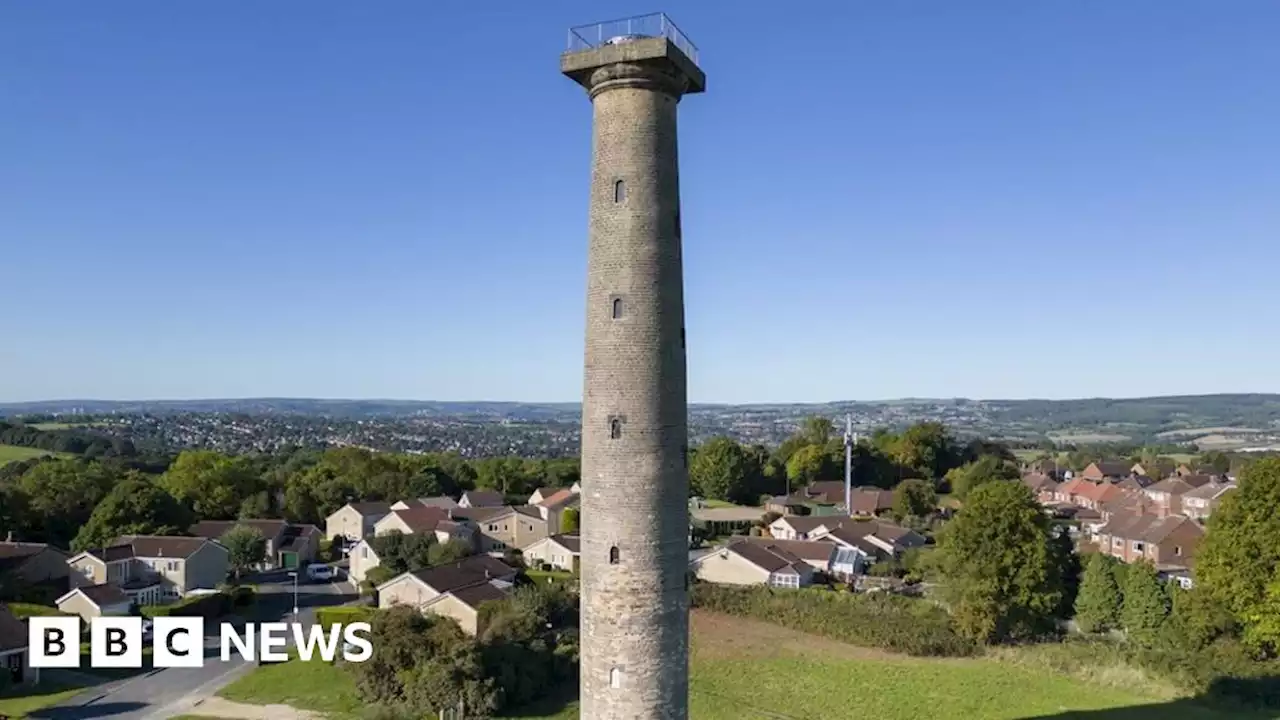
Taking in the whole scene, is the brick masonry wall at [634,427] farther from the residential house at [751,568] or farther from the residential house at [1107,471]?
the residential house at [1107,471]

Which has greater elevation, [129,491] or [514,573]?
[129,491]

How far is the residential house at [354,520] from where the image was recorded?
2299 inches

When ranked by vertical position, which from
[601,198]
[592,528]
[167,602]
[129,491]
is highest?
[601,198]

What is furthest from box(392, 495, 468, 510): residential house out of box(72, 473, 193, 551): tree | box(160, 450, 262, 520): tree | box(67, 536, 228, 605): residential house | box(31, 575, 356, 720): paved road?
box(31, 575, 356, 720): paved road

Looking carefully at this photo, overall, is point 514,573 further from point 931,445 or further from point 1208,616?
point 931,445

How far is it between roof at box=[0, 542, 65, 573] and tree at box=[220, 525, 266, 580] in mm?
7801

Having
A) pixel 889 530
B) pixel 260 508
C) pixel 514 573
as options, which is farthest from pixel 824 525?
pixel 260 508

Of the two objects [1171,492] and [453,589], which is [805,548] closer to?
[453,589]

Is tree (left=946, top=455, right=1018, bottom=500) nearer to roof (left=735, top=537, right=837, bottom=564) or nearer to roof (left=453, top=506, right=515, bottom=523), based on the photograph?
roof (left=735, top=537, right=837, bottom=564)

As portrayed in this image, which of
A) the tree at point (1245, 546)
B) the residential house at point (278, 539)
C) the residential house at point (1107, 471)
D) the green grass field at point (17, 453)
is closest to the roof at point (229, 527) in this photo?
the residential house at point (278, 539)

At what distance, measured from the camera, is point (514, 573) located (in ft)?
144

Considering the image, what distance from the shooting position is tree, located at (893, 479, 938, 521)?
68.6m

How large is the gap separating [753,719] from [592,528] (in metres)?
15.0

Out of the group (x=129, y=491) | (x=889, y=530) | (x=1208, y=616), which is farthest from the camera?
(x=889, y=530)
